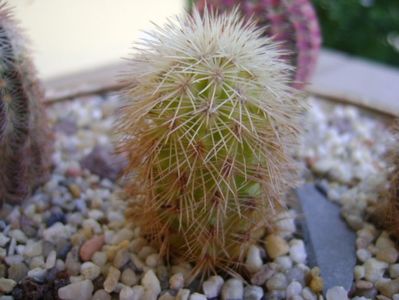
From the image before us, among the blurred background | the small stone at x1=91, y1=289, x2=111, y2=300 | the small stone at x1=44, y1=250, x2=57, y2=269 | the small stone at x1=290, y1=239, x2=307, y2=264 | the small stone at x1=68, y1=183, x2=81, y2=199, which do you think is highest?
the blurred background

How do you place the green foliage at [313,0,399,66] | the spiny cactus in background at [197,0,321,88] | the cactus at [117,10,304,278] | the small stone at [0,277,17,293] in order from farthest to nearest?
the green foliage at [313,0,399,66]
the spiny cactus in background at [197,0,321,88]
the small stone at [0,277,17,293]
the cactus at [117,10,304,278]

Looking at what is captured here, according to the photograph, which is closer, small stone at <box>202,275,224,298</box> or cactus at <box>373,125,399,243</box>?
small stone at <box>202,275,224,298</box>

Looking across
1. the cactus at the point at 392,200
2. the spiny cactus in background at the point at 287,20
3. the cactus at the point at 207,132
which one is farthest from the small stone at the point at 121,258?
the spiny cactus in background at the point at 287,20

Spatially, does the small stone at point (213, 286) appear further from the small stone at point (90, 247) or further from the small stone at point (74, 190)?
the small stone at point (74, 190)

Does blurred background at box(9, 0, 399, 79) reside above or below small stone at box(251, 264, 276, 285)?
above

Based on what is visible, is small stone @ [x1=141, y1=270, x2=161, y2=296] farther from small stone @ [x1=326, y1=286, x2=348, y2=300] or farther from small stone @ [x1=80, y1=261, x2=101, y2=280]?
small stone @ [x1=326, y1=286, x2=348, y2=300]

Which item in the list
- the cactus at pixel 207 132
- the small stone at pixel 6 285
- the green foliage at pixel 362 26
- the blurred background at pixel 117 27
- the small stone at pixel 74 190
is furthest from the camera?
the green foliage at pixel 362 26

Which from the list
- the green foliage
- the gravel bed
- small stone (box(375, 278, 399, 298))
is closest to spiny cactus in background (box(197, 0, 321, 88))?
the gravel bed
